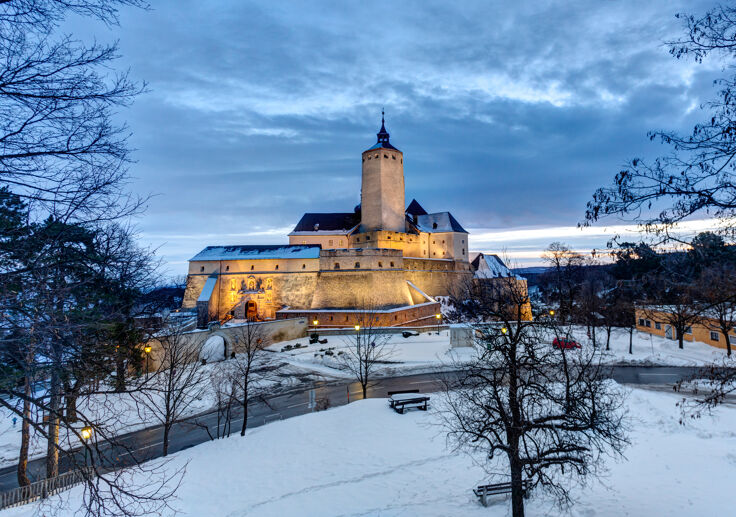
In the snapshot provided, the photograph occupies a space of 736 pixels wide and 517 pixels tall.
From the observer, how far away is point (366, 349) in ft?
67.4

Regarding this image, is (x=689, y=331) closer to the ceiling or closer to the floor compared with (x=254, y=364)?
closer to the ceiling

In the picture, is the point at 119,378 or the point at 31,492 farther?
the point at 31,492

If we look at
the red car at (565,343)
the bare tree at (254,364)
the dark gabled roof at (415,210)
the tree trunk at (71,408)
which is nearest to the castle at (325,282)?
the bare tree at (254,364)

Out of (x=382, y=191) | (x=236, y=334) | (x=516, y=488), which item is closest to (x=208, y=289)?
(x=236, y=334)

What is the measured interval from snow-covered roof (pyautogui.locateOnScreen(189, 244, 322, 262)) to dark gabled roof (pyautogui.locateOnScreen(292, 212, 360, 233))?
9.73 metres

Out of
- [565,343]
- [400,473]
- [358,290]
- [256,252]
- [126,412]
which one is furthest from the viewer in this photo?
[256,252]

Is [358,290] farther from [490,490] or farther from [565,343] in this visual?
[490,490]

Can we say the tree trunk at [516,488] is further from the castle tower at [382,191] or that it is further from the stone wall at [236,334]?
the castle tower at [382,191]

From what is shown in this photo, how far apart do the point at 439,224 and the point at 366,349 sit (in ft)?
117

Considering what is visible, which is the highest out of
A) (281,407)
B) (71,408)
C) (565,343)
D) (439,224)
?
(439,224)

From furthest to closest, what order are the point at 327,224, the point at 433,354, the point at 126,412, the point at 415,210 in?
the point at 415,210
the point at 327,224
the point at 433,354
the point at 126,412

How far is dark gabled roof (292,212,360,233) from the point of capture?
5316cm

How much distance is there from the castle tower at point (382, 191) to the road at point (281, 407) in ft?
90.1

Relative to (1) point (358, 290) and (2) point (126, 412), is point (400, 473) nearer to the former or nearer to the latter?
(2) point (126, 412)
